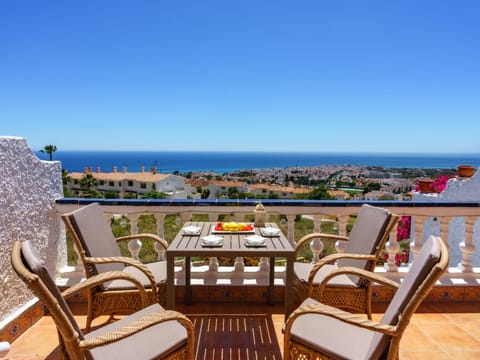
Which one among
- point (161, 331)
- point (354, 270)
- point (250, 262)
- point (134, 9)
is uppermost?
point (134, 9)

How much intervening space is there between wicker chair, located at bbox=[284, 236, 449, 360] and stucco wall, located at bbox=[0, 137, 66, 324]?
2070 mm

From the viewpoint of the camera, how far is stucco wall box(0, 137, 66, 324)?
2.38m

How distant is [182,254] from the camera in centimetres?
220

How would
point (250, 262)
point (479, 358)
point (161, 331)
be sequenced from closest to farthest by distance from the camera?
point (161, 331)
point (479, 358)
point (250, 262)

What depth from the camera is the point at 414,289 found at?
1.36 meters

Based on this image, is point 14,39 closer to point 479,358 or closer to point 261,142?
point 479,358

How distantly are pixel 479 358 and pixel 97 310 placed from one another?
8.80 ft

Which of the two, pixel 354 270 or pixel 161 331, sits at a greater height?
pixel 354 270

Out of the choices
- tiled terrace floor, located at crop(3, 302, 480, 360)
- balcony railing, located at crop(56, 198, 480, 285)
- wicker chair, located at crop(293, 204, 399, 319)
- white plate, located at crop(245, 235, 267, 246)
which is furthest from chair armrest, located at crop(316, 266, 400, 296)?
balcony railing, located at crop(56, 198, 480, 285)

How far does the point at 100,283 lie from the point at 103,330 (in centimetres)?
29

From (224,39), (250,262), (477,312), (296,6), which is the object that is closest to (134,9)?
(296,6)

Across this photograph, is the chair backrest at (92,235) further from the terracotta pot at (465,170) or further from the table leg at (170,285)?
the terracotta pot at (465,170)

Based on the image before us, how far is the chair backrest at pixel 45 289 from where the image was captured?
1200 millimetres

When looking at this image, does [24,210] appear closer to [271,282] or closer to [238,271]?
[238,271]
